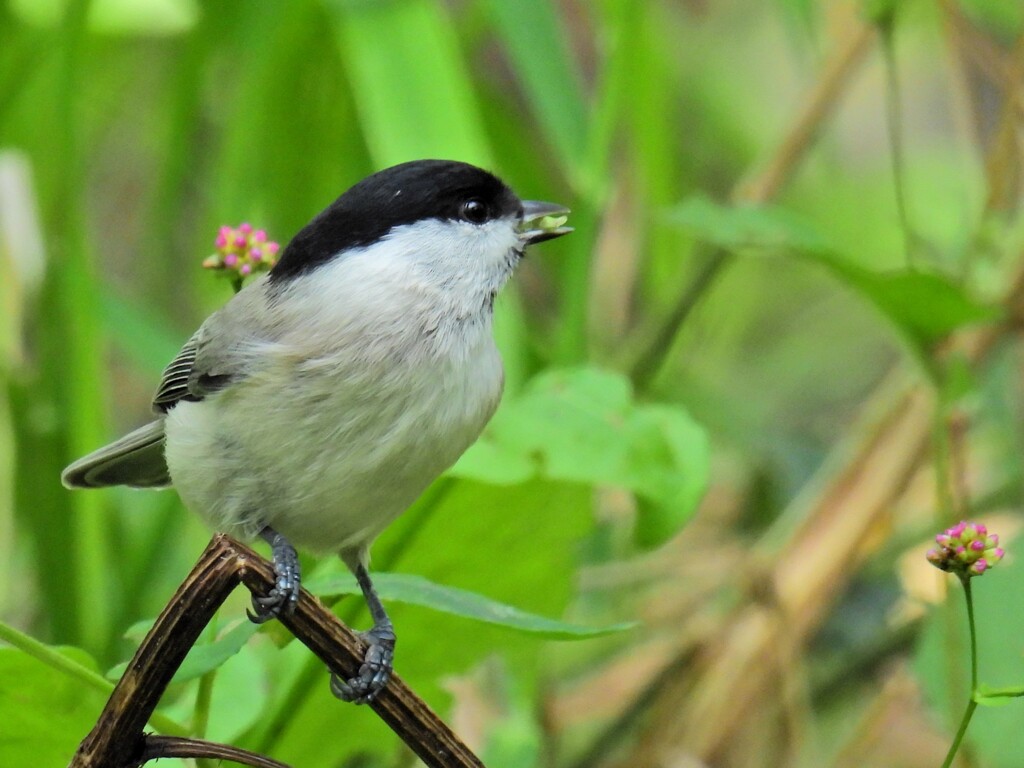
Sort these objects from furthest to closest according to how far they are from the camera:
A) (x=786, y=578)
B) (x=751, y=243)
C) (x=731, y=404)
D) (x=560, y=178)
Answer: (x=560, y=178), (x=731, y=404), (x=786, y=578), (x=751, y=243)

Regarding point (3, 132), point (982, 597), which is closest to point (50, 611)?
point (3, 132)

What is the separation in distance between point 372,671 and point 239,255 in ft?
1.14

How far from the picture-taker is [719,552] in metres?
2.04

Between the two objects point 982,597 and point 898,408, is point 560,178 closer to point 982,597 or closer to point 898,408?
point 898,408

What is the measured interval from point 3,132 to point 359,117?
21.3 inches

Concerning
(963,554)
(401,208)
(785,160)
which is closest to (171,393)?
(401,208)

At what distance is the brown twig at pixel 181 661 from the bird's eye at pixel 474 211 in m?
0.55

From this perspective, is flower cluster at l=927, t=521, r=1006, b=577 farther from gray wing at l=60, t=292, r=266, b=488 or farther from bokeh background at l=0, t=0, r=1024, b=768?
gray wing at l=60, t=292, r=266, b=488

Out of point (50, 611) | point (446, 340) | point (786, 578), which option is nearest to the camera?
point (446, 340)

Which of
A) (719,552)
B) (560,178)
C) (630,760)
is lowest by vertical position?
(630,760)

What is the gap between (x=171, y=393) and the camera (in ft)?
4.47

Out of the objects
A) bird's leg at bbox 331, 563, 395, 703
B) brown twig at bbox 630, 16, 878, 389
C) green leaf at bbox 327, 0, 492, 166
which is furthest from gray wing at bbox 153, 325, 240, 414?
brown twig at bbox 630, 16, 878, 389

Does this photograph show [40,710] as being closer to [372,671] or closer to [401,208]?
[372,671]

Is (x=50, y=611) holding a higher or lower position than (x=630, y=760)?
higher
